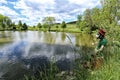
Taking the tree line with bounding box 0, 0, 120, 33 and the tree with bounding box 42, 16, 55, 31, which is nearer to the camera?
the tree line with bounding box 0, 0, 120, 33

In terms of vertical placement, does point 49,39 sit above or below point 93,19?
below

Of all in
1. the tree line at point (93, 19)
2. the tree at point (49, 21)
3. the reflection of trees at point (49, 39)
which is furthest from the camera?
the tree at point (49, 21)

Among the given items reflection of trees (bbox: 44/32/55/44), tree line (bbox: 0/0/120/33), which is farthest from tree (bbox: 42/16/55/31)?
reflection of trees (bbox: 44/32/55/44)

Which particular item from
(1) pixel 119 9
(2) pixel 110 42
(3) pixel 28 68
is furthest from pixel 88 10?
(2) pixel 110 42

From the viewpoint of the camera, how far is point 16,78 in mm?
12234

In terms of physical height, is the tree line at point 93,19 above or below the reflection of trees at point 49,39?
above

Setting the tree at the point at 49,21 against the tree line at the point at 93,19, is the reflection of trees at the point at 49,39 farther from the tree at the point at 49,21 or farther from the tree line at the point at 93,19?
the tree at the point at 49,21

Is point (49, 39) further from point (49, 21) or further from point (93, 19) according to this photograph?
point (49, 21)

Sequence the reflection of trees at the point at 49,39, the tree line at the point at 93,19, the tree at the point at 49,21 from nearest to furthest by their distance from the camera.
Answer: the tree line at the point at 93,19 → the reflection of trees at the point at 49,39 → the tree at the point at 49,21

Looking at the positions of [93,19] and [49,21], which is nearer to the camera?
[93,19]

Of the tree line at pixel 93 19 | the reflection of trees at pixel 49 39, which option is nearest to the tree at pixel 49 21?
the tree line at pixel 93 19

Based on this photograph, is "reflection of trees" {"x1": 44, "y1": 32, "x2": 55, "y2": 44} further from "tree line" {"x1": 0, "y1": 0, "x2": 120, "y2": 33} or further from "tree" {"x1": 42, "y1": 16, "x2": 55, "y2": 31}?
"tree" {"x1": 42, "y1": 16, "x2": 55, "y2": 31}

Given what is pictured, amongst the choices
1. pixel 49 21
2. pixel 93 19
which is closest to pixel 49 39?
pixel 93 19

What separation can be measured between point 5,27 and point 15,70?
393ft
